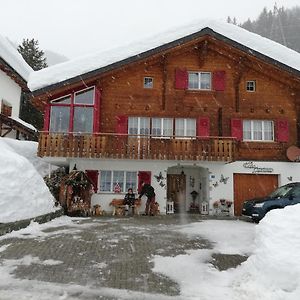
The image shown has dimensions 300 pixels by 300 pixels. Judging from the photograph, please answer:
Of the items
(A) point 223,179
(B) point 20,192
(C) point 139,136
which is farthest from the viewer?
(A) point 223,179

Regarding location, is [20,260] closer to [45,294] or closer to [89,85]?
[45,294]

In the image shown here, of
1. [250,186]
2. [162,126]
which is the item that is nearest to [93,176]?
[162,126]

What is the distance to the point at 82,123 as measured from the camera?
18.5 metres

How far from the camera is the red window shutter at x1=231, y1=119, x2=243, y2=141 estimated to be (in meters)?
19.1

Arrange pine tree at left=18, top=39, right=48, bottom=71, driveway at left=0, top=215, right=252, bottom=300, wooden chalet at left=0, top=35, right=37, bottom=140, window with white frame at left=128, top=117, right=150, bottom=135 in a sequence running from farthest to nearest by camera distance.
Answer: pine tree at left=18, top=39, right=48, bottom=71 < wooden chalet at left=0, top=35, right=37, bottom=140 < window with white frame at left=128, top=117, right=150, bottom=135 < driveway at left=0, top=215, right=252, bottom=300

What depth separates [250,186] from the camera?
18672 mm

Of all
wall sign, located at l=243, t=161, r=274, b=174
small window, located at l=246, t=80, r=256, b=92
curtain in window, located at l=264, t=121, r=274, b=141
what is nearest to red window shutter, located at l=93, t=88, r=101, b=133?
wall sign, located at l=243, t=161, r=274, b=174

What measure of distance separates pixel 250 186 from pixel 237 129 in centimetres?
308

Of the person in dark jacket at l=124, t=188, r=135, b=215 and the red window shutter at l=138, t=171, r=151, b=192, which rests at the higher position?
the red window shutter at l=138, t=171, r=151, b=192

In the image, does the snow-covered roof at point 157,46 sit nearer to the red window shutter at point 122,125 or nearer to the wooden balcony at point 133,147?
the red window shutter at point 122,125

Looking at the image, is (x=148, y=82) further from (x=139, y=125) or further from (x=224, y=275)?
(x=224, y=275)

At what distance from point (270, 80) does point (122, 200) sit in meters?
10.5

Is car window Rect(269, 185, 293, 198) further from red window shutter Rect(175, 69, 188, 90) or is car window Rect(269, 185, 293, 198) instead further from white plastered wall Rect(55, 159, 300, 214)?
red window shutter Rect(175, 69, 188, 90)

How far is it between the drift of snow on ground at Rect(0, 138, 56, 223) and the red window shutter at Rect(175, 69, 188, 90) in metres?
9.35
